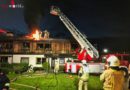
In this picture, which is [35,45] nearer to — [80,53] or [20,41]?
[20,41]

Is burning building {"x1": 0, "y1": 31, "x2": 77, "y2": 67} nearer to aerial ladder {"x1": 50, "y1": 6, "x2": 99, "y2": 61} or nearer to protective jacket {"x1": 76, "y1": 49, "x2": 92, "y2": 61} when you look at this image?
aerial ladder {"x1": 50, "y1": 6, "x2": 99, "y2": 61}

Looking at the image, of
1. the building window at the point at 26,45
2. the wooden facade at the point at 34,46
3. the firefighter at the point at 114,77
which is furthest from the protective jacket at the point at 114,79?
the building window at the point at 26,45

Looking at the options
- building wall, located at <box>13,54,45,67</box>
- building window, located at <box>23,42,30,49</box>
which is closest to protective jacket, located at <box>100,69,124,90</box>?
building wall, located at <box>13,54,45,67</box>

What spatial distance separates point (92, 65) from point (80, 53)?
2.09 m

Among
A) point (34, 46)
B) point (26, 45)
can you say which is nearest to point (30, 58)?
point (34, 46)

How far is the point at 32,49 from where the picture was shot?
2425 cm

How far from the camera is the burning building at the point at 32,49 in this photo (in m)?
23.2

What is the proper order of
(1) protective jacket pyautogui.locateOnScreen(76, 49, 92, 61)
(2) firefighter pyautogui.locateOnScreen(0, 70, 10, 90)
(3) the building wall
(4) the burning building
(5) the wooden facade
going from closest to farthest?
1. (2) firefighter pyautogui.locateOnScreen(0, 70, 10, 90)
2. (1) protective jacket pyautogui.locateOnScreen(76, 49, 92, 61)
3. (3) the building wall
4. (4) the burning building
5. (5) the wooden facade

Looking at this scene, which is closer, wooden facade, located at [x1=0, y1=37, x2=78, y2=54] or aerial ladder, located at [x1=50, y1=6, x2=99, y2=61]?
aerial ladder, located at [x1=50, y1=6, x2=99, y2=61]

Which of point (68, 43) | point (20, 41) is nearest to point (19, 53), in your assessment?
point (20, 41)

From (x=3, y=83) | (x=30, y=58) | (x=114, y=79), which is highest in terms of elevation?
(x=114, y=79)

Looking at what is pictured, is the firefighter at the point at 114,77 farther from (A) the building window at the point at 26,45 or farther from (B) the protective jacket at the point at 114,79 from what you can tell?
(A) the building window at the point at 26,45

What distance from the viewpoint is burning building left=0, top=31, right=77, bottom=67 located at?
23234 mm

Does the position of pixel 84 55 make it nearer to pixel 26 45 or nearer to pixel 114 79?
pixel 114 79
